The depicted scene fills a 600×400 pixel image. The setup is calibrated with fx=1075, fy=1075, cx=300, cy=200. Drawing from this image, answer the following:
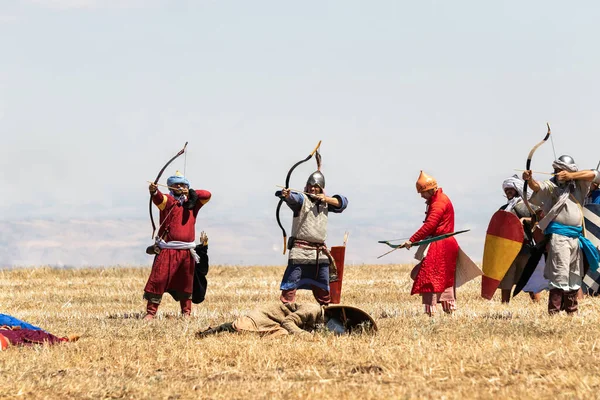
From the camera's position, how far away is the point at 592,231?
1196 cm

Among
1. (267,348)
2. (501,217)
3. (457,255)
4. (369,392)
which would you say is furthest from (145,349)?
(501,217)

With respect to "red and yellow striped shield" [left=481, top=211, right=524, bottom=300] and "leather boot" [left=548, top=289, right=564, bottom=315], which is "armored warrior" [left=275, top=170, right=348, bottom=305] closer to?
"red and yellow striped shield" [left=481, top=211, right=524, bottom=300]

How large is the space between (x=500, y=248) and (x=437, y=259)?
3.74 ft

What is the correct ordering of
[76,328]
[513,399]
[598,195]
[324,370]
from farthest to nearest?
[598,195]
[76,328]
[324,370]
[513,399]

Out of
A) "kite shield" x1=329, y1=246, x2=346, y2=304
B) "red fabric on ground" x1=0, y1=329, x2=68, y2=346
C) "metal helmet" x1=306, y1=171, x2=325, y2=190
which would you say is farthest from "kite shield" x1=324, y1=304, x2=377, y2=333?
"kite shield" x1=329, y1=246, x2=346, y2=304

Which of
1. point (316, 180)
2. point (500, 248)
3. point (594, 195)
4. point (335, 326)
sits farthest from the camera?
point (594, 195)

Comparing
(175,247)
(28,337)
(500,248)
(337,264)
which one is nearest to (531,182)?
(500,248)

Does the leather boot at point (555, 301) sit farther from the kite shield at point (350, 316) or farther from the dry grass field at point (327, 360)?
the kite shield at point (350, 316)

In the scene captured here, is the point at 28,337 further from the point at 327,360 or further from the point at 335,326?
the point at 327,360

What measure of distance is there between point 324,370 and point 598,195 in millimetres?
7642

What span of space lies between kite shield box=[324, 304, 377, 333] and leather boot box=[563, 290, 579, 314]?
274cm

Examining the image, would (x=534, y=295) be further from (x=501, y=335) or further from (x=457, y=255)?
(x=501, y=335)

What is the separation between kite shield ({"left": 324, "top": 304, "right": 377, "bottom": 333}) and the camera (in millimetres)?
9883

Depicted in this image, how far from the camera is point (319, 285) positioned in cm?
1229
